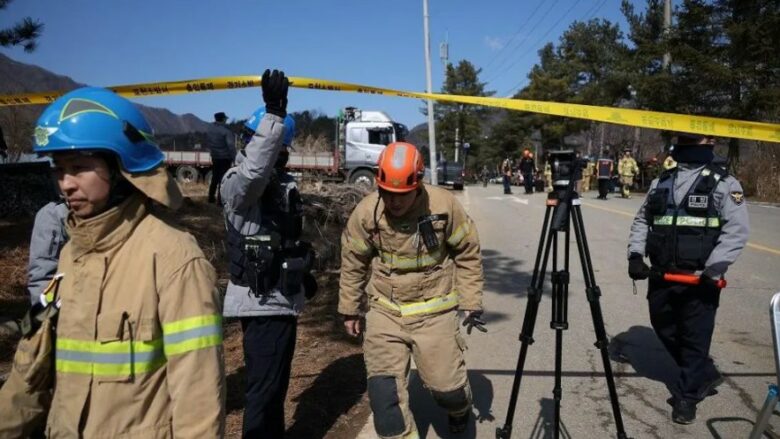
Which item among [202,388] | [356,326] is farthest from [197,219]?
[202,388]

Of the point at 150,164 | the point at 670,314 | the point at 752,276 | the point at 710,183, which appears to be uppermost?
the point at 150,164

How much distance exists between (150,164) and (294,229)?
146cm

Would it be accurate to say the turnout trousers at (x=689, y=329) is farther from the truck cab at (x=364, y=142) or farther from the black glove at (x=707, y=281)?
the truck cab at (x=364, y=142)

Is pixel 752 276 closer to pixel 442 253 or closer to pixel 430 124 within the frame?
pixel 442 253

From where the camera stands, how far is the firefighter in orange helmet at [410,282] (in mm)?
3277

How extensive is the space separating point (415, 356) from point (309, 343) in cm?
232

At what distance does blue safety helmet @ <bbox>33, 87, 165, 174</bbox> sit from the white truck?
18.7 metres

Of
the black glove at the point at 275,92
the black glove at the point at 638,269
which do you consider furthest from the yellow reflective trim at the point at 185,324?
the black glove at the point at 638,269

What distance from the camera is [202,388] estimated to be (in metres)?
1.77

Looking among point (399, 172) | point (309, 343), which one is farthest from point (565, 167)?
point (309, 343)

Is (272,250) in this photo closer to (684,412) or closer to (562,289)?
(562,289)

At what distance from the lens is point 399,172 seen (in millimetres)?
3199

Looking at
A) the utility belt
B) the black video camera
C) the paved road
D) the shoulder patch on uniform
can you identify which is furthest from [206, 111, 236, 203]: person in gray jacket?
the shoulder patch on uniform

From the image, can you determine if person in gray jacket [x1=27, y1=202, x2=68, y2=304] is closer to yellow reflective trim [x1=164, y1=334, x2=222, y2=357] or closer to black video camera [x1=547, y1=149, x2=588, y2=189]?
yellow reflective trim [x1=164, y1=334, x2=222, y2=357]
